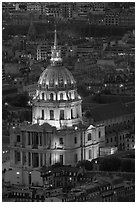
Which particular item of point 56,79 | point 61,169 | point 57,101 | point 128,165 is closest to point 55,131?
point 57,101

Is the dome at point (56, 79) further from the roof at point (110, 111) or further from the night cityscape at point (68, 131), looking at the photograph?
the roof at point (110, 111)

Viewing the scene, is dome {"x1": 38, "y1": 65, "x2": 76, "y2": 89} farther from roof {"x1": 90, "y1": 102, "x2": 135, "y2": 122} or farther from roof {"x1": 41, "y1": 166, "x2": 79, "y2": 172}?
roof {"x1": 41, "y1": 166, "x2": 79, "y2": 172}

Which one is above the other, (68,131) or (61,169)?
(68,131)

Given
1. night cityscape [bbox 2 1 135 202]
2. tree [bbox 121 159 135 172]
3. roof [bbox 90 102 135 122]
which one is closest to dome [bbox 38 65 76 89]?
night cityscape [bbox 2 1 135 202]

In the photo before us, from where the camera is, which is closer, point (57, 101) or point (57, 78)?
point (57, 101)

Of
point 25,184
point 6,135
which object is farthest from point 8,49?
point 25,184

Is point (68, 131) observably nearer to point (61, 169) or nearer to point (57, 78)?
point (57, 78)

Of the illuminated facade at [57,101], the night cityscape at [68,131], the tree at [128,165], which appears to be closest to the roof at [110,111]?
the night cityscape at [68,131]
